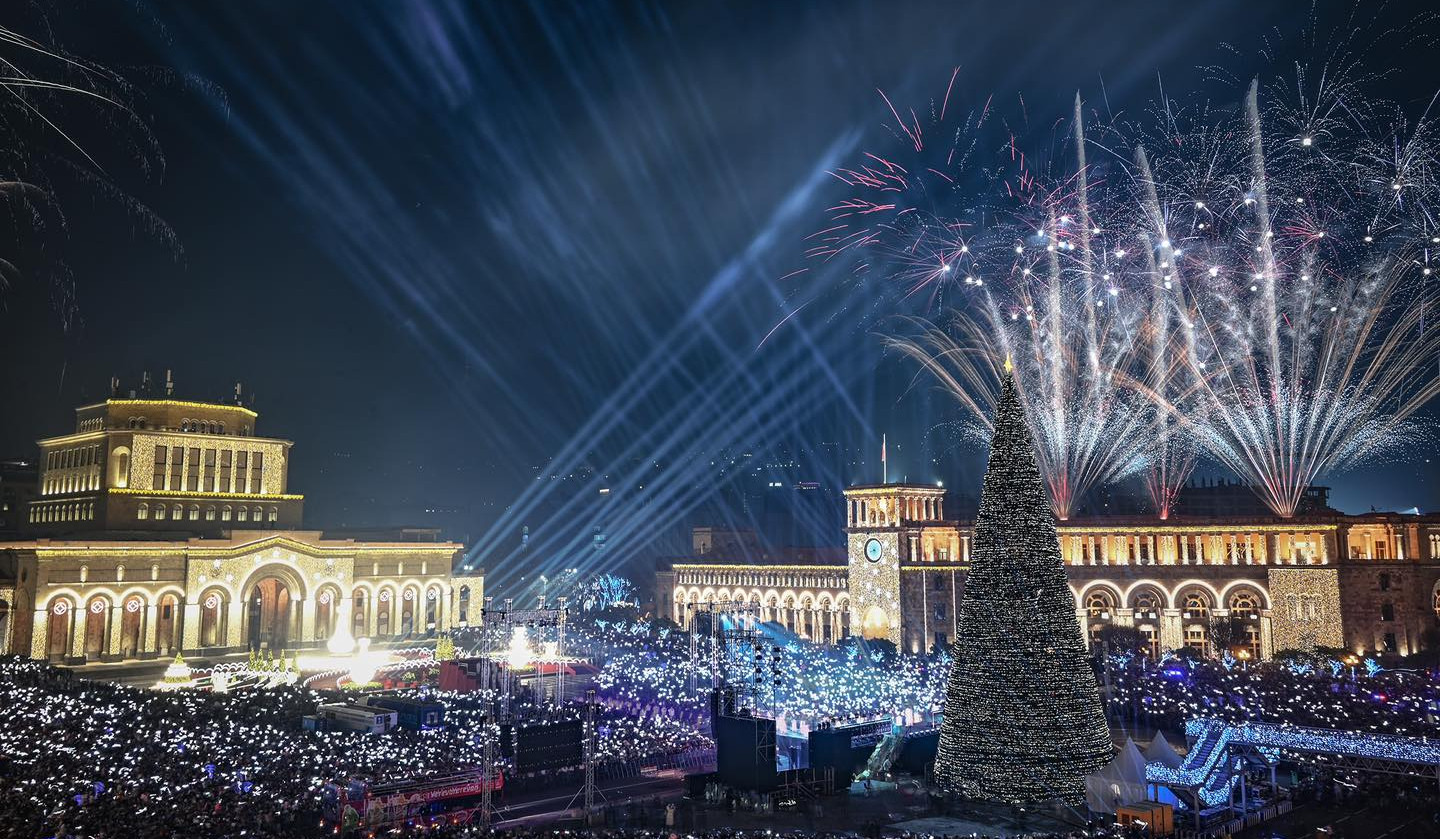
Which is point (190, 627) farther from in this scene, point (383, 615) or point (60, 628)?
point (383, 615)

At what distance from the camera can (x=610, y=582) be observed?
110 m

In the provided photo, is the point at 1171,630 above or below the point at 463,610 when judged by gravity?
above

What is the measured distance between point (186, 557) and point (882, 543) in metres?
44.0

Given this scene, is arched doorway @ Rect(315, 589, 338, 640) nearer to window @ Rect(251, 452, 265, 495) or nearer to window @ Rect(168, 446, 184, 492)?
window @ Rect(251, 452, 265, 495)

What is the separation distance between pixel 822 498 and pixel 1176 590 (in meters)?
66.0

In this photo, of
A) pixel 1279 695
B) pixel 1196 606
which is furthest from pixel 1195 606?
pixel 1279 695

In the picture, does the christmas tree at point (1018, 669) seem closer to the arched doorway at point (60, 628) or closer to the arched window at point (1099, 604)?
the arched window at point (1099, 604)

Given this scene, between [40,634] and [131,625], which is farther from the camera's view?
[131,625]

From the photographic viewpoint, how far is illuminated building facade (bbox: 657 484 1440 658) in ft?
162

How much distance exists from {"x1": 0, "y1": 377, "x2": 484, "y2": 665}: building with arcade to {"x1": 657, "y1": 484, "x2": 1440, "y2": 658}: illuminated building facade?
1283 inches

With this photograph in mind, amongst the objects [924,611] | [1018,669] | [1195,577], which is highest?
[1195,577]

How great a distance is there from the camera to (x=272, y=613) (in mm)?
66875

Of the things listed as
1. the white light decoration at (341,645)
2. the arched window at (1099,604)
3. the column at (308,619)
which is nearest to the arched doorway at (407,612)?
the column at (308,619)

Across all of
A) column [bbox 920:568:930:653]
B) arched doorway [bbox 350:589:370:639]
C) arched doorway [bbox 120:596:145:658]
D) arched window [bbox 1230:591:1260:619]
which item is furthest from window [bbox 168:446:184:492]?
arched window [bbox 1230:591:1260:619]
